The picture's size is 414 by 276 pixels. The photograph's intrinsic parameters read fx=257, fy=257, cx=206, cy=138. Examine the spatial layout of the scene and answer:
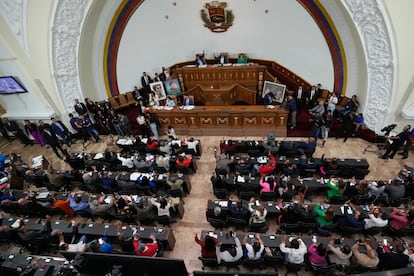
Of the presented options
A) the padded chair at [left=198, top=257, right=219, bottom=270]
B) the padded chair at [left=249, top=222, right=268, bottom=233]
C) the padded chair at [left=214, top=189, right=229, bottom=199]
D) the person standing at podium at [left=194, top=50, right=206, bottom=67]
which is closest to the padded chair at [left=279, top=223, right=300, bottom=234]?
the padded chair at [left=249, top=222, right=268, bottom=233]

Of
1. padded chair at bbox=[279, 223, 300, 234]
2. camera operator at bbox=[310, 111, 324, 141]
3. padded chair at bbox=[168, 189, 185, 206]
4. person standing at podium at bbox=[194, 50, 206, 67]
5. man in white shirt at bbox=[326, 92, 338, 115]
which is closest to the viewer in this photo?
padded chair at bbox=[279, 223, 300, 234]

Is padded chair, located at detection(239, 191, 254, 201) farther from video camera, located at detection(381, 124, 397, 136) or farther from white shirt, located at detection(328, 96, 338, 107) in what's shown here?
white shirt, located at detection(328, 96, 338, 107)

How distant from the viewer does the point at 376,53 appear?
8375 millimetres

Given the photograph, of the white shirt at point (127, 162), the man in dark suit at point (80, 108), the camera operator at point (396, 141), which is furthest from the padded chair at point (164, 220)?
the camera operator at point (396, 141)

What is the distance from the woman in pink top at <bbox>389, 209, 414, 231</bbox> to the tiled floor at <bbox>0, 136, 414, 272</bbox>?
248 cm

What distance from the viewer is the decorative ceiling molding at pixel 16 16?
891 cm

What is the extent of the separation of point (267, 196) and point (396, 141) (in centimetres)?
480

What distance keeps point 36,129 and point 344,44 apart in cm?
1292

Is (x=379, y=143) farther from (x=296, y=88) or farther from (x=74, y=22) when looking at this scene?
(x=74, y=22)

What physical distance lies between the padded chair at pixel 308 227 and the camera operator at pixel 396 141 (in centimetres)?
427

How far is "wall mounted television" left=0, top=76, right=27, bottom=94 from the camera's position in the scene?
33.4 ft

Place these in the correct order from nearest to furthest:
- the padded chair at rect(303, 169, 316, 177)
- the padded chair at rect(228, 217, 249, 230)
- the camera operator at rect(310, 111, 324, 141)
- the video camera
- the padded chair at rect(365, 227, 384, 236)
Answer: the padded chair at rect(365, 227, 384, 236) → the padded chair at rect(228, 217, 249, 230) → the padded chair at rect(303, 169, 316, 177) → the video camera → the camera operator at rect(310, 111, 324, 141)

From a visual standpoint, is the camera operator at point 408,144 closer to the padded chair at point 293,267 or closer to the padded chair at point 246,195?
the padded chair at point 246,195

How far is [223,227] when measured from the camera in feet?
22.6
